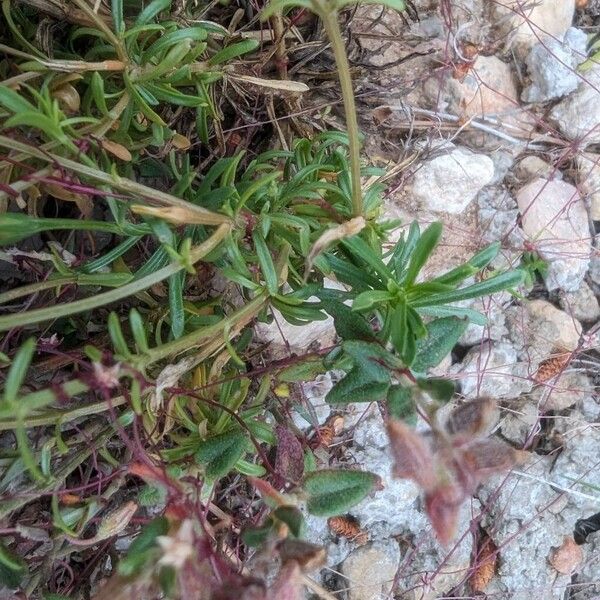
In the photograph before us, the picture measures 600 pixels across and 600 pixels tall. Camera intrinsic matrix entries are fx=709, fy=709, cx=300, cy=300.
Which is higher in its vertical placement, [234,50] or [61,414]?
[234,50]

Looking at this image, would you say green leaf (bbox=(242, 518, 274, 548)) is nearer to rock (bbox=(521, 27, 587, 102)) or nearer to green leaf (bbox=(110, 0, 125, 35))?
green leaf (bbox=(110, 0, 125, 35))

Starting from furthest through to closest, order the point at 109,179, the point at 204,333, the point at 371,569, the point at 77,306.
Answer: the point at 371,569 → the point at 204,333 → the point at 109,179 → the point at 77,306

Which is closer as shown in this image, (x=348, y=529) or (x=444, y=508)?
(x=444, y=508)

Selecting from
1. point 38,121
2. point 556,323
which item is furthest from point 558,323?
point 38,121

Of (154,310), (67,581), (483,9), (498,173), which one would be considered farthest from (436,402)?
(483,9)

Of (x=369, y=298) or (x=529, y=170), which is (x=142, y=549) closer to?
(x=369, y=298)

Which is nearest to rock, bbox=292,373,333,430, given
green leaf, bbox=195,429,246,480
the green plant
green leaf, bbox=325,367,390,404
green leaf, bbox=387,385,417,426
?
the green plant

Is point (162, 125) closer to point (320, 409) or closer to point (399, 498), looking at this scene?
point (320, 409)
